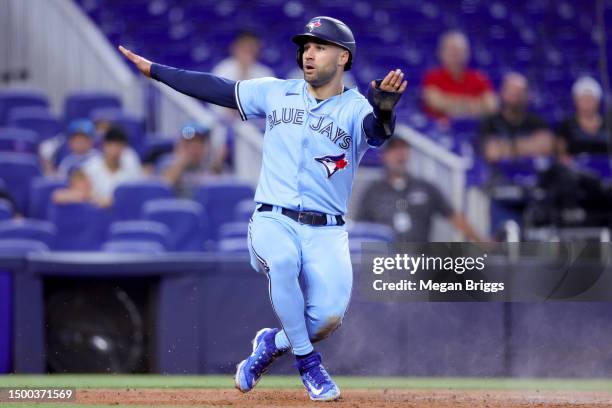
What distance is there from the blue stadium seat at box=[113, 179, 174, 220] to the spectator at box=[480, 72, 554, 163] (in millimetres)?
2864

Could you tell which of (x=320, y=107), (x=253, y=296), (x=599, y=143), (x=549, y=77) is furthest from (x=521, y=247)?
(x=549, y=77)

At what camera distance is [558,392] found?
6.11 meters

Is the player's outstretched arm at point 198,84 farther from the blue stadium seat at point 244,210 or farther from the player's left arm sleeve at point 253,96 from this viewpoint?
the blue stadium seat at point 244,210

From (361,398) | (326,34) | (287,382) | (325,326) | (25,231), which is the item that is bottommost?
(287,382)

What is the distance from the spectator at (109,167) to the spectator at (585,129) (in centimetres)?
370

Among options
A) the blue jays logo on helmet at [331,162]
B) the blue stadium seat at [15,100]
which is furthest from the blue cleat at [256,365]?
the blue stadium seat at [15,100]

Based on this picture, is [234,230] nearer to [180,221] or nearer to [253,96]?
[180,221]

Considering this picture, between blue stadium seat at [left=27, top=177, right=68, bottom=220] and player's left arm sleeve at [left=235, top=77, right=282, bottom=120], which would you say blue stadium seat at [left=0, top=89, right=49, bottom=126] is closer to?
blue stadium seat at [left=27, top=177, right=68, bottom=220]

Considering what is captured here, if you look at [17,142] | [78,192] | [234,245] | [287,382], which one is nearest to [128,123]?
[17,142]

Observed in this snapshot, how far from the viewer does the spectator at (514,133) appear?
9.99 meters

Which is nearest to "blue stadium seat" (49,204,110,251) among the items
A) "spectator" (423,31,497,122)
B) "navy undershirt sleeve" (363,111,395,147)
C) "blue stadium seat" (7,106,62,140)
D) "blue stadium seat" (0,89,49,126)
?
"blue stadium seat" (7,106,62,140)

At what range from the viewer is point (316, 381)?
5336 mm

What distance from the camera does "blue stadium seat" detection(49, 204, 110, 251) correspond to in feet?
29.8

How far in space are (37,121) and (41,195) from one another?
1.62 m
